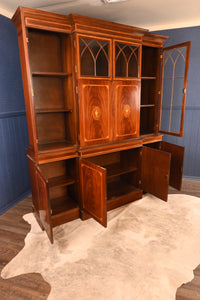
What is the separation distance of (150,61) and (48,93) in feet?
5.06

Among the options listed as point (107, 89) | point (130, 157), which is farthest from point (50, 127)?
point (130, 157)

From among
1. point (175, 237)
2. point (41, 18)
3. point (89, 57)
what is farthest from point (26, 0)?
point (175, 237)

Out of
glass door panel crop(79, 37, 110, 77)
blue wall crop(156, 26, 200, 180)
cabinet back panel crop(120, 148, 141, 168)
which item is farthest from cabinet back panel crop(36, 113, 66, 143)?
blue wall crop(156, 26, 200, 180)

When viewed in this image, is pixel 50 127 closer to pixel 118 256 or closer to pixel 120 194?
pixel 120 194

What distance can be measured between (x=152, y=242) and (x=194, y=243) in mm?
397

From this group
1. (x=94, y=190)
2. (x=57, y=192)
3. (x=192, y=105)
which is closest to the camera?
(x=94, y=190)

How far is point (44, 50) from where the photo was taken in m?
2.17

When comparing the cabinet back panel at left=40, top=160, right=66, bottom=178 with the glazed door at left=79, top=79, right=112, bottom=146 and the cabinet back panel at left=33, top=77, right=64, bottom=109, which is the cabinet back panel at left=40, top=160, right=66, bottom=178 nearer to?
the glazed door at left=79, top=79, right=112, bottom=146

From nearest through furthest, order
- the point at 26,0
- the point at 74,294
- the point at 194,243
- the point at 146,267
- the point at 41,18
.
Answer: the point at 74,294 → the point at 146,267 → the point at 41,18 → the point at 194,243 → the point at 26,0

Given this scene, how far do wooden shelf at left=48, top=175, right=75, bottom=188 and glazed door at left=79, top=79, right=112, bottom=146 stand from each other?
1.51 ft

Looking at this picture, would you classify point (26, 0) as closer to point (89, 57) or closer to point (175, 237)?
point (89, 57)

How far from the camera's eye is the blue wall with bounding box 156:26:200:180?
3.03m

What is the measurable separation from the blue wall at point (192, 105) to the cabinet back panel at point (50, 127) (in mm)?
1912

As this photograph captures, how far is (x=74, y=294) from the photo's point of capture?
57.3 inches
